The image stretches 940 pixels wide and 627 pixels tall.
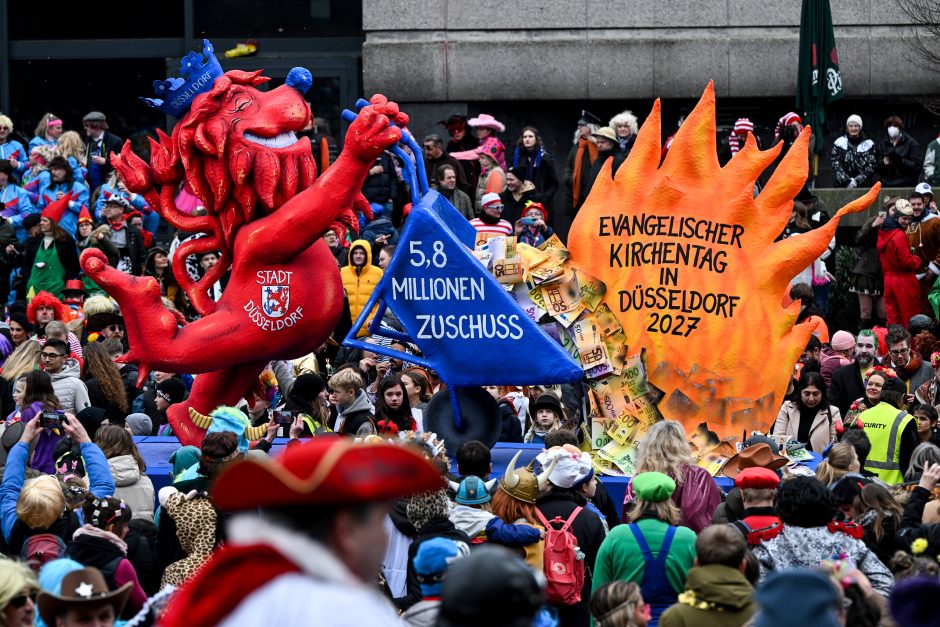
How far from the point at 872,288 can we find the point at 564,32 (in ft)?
17.2

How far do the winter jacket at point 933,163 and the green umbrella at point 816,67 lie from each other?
1370 millimetres

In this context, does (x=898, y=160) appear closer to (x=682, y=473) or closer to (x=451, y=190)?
(x=451, y=190)

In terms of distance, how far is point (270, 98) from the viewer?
30.6ft

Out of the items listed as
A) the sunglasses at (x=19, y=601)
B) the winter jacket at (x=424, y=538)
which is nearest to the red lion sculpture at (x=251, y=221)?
the winter jacket at (x=424, y=538)

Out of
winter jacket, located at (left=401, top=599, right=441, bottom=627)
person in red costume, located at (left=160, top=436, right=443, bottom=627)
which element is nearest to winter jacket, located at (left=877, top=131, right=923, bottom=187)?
winter jacket, located at (left=401, top=599, right=441, bottom=627)

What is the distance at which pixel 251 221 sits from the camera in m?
9.24

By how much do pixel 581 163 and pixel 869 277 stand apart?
3.10 metres

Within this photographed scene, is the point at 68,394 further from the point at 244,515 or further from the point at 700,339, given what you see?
the point at 244,515

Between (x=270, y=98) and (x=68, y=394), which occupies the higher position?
(x=270, y=98)

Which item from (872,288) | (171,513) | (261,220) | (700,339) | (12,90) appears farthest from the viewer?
(12,90)

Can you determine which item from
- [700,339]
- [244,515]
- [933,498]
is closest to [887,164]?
[700,339]

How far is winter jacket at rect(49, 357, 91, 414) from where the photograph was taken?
34.1 ft

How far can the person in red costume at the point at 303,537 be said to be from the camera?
297 cm

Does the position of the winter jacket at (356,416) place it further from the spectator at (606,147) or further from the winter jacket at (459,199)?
the spectator at (606,147)
